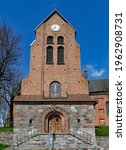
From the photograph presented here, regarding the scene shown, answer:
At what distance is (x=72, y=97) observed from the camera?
27.8 m

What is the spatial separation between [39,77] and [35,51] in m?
2.99

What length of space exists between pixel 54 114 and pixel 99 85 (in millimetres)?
21376

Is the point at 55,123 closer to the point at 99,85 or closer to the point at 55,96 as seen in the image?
the point at 55,96

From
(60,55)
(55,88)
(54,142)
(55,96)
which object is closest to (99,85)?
(60,55)

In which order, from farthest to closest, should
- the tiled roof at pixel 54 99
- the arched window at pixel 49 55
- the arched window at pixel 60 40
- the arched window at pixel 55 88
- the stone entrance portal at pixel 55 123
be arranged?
the arched window at pixel 60 40
the arched window at pixel 49 55
the arched window at pixel 55 88
the stone entrance portal at pixel 55 123
the tiled roof at pixel 54 99

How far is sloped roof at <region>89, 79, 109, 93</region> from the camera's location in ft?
151

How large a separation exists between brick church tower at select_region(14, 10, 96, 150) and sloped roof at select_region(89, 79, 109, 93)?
17.4 metres

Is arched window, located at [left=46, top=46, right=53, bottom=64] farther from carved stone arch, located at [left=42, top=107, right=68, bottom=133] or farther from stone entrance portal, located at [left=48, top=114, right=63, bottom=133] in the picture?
stone entrance portal, located at [left=48, top=114, right=63, bottom=133]

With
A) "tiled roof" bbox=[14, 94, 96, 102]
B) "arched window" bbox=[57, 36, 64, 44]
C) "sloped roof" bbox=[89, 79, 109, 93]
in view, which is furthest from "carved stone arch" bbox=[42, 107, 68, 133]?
"sloped roof" bbox=[89, 79, 109, 93]

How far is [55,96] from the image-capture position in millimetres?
28344

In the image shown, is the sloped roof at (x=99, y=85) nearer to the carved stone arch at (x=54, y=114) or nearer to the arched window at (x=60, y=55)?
the arched window at (x=60, y=55)

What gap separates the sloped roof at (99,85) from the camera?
46062mm

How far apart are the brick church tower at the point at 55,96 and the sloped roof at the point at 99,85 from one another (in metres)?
17.4

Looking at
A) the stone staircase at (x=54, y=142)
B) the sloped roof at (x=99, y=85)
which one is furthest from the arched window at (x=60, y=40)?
the sloped roof at (x=99, y=85)
